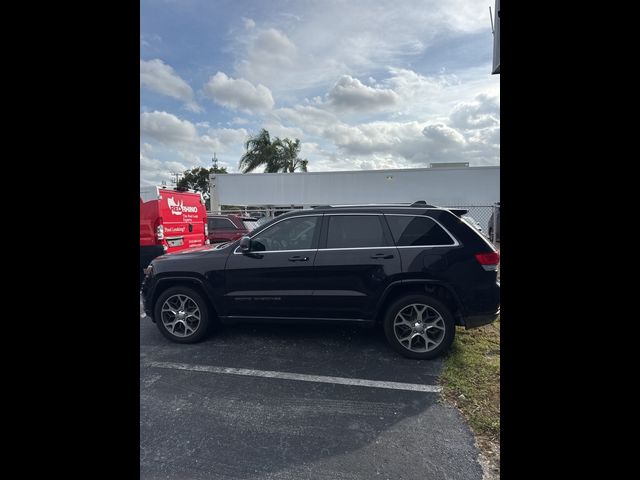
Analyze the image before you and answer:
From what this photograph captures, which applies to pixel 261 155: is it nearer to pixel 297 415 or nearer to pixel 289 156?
pixel 289 156

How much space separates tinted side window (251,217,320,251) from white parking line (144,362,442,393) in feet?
4.66

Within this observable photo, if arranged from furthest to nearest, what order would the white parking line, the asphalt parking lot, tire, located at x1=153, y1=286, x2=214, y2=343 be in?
tire, located at x1=153, y1=286, x2=214, y2=343 < the white parking line < the asphalt parking lot

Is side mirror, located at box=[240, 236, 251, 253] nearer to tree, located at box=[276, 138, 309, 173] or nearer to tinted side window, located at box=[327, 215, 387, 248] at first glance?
tinted side window, located at box=[327, 215, 387, 248]

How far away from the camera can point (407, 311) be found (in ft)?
12.8

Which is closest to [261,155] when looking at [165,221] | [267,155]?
[267,155]

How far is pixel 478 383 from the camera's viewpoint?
3328mm

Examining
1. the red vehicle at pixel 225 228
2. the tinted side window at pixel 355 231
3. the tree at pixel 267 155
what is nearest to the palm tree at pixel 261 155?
the tree at pixel 267 155

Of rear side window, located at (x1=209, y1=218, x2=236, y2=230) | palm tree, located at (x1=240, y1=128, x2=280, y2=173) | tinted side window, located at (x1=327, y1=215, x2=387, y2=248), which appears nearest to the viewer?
tinted side window, located at (x1=327, y1=215, x2=387, y2=248)

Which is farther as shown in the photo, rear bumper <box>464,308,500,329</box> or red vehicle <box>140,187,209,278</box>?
red vehicle <box>140,187,209,278</box>

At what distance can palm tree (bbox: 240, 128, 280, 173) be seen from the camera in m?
28.5

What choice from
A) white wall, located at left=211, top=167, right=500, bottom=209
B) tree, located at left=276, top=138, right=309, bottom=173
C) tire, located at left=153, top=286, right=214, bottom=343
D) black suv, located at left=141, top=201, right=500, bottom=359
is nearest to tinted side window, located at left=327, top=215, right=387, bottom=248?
black suv, located at left=141, top=201, right=500, bottom=359
